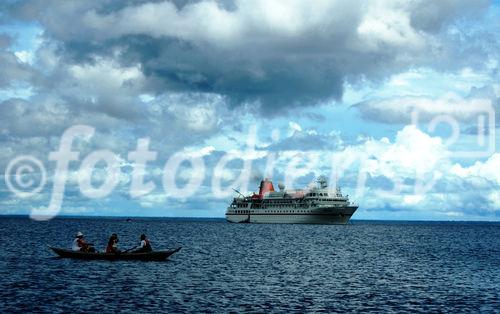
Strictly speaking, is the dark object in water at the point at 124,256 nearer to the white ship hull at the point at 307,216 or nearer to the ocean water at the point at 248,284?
the ocean water at the point at 248,284

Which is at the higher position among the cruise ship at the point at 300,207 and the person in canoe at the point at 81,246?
the cruise ship at the point at 300,207

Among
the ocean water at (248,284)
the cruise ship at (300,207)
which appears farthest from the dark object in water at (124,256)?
the cruise ship at (300,207)

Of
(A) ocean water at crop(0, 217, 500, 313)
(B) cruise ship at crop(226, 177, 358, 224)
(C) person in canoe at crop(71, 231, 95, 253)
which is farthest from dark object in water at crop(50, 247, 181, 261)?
(B) cruise ship at crop(226, 177, 358, 224)

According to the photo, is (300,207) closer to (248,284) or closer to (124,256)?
(124,256)

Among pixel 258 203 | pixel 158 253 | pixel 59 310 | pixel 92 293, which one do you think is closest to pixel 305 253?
pixel 158 253

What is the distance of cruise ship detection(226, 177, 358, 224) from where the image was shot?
170 m

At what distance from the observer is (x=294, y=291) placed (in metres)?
41.9

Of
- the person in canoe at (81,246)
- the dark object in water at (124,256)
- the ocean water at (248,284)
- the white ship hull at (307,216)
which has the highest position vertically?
the white ship hull at (307,216)

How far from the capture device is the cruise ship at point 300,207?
557 feet

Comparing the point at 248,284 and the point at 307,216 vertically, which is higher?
the point at 307,216

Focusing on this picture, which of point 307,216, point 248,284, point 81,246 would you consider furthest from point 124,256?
point 307,216

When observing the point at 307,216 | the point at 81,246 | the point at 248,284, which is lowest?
the point at 248,284

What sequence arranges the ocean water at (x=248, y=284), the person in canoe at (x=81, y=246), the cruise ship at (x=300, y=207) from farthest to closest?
the cruise ship at (x=300, y=207) < the person in canoe at (x=81, y=246) < the ocean water at (x=248, y=284)

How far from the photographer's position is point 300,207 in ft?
572
